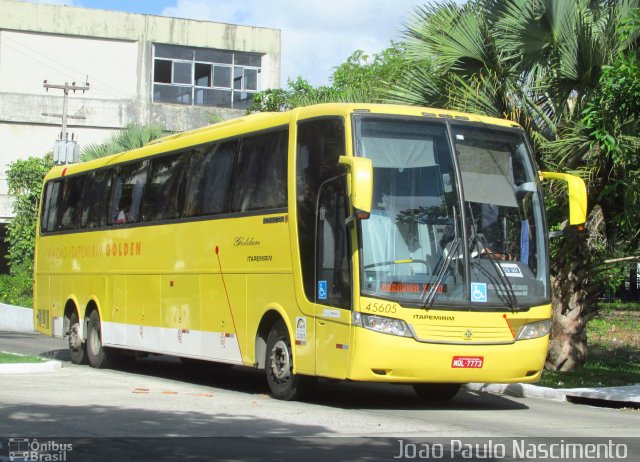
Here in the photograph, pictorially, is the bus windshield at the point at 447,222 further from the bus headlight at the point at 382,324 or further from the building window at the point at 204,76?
the building window at the point at 204,76

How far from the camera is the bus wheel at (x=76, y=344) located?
20.0 m

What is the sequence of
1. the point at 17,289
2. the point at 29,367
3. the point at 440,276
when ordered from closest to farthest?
the point at 440,276 → the point at 29,367 → the point at 17,289

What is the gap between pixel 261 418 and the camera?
1111 cm

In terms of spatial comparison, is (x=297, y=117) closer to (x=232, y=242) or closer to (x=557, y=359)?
(x=232, y=242)

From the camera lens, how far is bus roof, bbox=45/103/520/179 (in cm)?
1289

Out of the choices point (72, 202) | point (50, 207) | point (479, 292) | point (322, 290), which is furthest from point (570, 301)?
point (50, 207)

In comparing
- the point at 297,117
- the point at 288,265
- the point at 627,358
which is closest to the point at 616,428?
the point at 288,265

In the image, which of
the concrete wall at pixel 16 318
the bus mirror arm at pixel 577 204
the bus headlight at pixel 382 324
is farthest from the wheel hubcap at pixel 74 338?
the concrete wall at pixel 16 318

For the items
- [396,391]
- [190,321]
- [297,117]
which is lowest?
[396,391]

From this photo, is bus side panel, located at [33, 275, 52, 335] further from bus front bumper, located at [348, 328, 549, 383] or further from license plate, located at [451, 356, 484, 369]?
license plate, located at [451, 356, 484, 369]

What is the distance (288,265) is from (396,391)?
3.62m

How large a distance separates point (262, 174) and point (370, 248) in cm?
259

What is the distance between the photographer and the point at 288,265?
1341 centimetres

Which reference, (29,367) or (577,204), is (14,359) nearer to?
(29,367)
